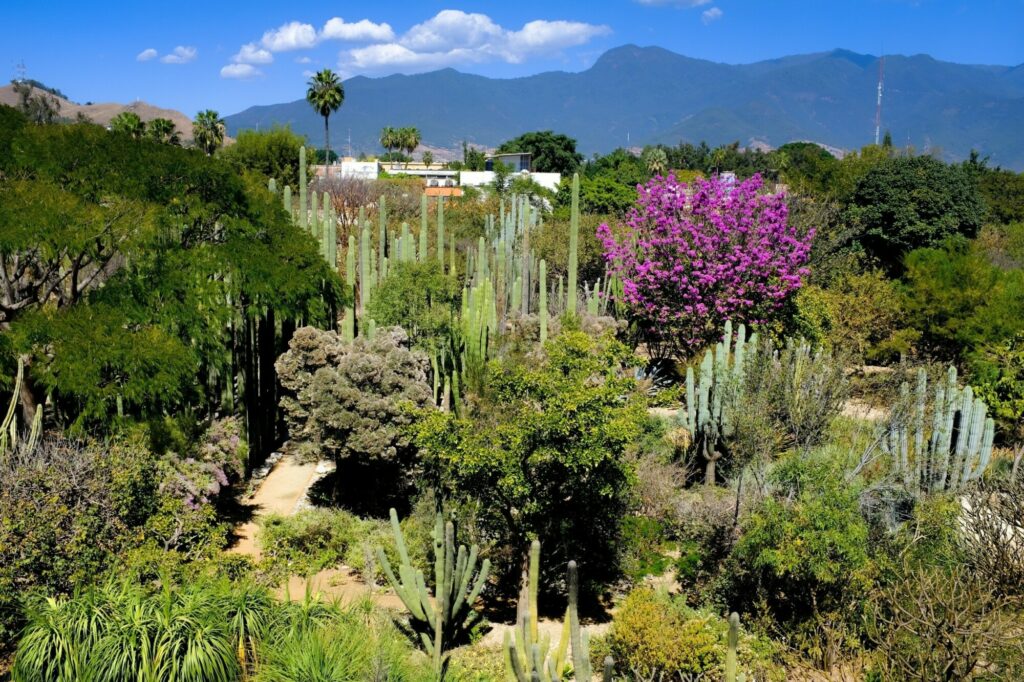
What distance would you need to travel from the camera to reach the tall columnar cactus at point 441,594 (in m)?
8.73

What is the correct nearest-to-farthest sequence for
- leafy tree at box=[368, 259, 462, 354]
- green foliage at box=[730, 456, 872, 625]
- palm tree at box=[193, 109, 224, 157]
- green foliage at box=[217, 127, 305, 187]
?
green foliage at box=[730, 456, 872, 625] → leafy tree at box=[368, 259, 462, 354] → green foliage at box=[217, 127, 305, 187] → palm tree at box=[193, 109, 224, 157]

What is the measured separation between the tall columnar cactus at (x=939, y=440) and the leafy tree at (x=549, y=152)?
209ft

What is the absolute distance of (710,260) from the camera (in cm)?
1800

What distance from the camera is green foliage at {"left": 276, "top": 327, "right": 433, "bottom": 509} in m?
12.0

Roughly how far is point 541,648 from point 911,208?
74.6 ft

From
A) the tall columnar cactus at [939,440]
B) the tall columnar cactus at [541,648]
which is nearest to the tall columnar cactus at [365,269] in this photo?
the tall columnar cactus at [541,648]

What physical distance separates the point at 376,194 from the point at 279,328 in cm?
2126

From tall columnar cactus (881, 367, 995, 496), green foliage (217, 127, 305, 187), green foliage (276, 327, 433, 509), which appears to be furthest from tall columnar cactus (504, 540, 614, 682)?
green foliage (217, 127, 305, 187)

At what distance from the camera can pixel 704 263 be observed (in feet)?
58.9

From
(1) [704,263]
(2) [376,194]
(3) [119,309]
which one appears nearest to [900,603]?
(3) [119,309]

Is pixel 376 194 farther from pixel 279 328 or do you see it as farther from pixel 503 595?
pixel 503 595

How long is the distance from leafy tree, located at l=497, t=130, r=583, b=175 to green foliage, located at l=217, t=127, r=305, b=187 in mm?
35304

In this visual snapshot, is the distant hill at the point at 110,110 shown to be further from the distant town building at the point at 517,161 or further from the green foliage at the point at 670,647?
the green foliage at the point at 670,647

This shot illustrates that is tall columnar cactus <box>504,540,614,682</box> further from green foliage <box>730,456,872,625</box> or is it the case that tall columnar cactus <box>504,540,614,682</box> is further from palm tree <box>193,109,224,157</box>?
palm tree <box>193,109,224,157</box>
